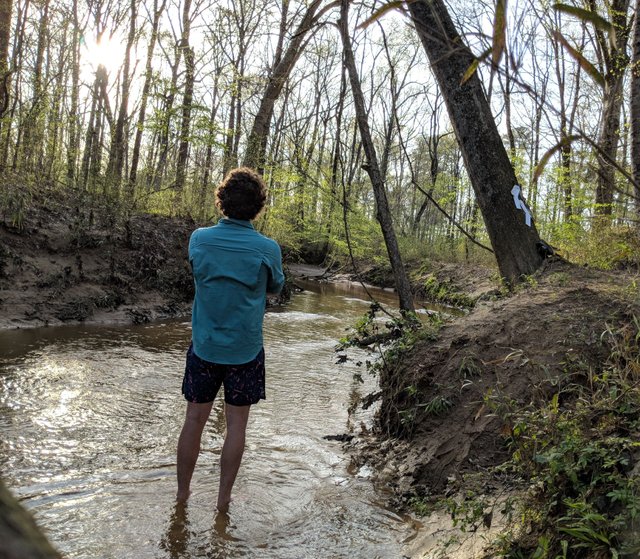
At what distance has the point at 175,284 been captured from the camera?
9938 millimetres

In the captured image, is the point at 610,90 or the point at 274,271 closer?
the point at 610,90

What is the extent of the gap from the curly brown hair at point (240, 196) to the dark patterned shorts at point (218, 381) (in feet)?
2.93

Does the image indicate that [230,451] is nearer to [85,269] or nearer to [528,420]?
[528,420]

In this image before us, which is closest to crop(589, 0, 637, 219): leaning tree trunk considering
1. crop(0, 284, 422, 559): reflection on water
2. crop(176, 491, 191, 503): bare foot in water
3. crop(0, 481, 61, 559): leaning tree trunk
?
crop(0, 481, 61, 559): leaning tree trunk

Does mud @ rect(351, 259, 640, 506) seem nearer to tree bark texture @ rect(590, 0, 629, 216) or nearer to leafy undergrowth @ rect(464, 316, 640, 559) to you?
leafy undergrowth @ rect(464, 316, 640, 559)

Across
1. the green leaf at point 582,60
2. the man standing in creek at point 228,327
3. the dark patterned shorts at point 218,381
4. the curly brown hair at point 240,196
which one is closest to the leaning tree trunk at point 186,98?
the curly brown hair at point 240,196

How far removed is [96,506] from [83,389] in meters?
2.22

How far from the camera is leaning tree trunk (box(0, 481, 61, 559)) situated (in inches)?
14.8

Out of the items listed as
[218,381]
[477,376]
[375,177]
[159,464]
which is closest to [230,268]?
[218,381]

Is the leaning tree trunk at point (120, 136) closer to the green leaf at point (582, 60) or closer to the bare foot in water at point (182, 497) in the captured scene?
the bare foot in water at point (182, 497)

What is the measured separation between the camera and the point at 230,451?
9.80 feet

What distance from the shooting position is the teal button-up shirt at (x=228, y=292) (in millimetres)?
2916

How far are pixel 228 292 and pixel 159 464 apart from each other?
1500mm

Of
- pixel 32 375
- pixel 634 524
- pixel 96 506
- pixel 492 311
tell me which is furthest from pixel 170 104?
pixel 634 524
